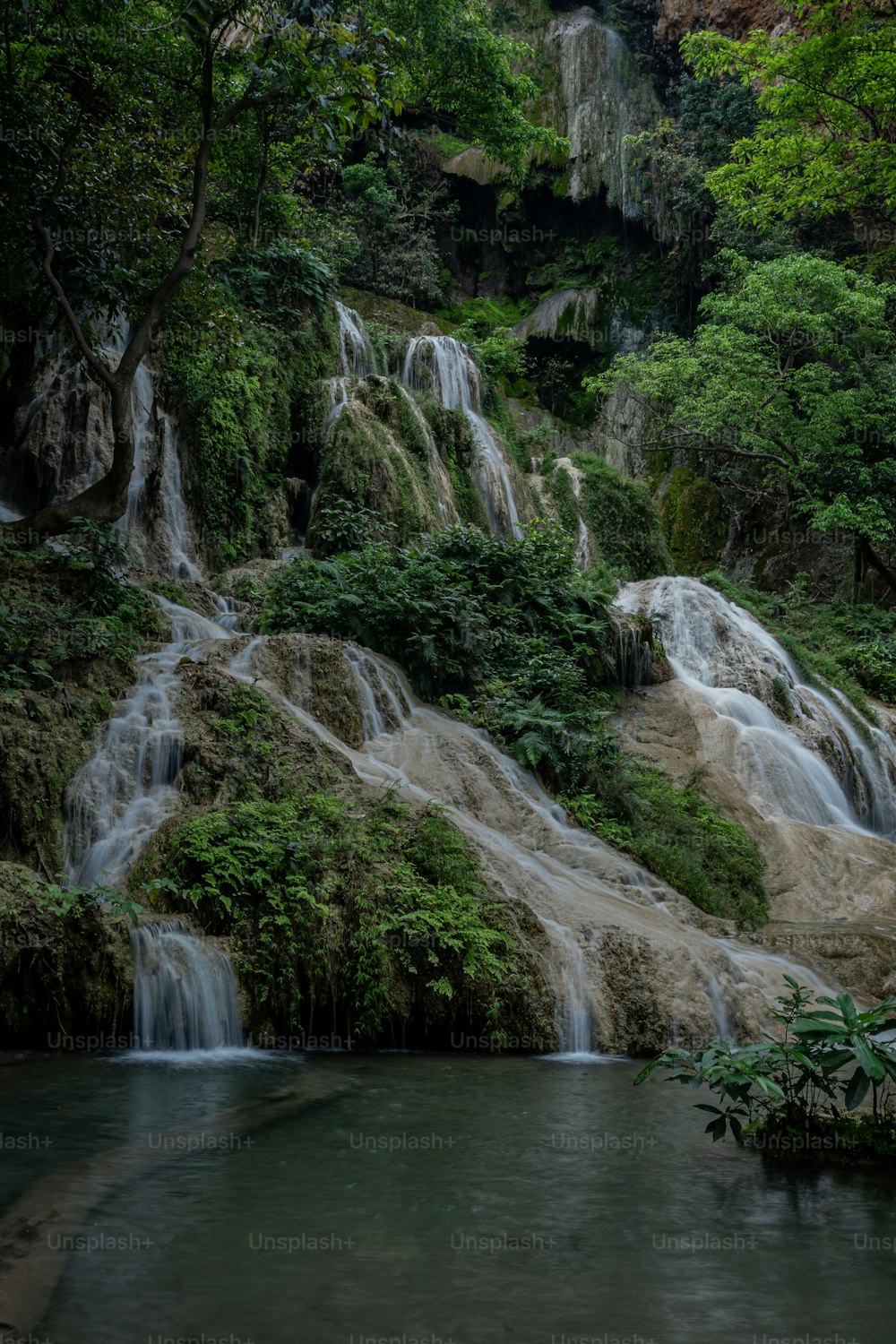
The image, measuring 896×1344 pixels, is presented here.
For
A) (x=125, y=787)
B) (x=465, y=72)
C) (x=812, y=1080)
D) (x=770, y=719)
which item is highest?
(x=465, y=72)

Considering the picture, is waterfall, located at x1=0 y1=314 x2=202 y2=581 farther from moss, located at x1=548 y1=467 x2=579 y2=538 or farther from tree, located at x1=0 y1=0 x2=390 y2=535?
moss, located at x1=548 y1=467 x2=579 y2=538

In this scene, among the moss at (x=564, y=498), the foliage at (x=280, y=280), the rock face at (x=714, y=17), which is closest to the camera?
the foliage at (x=280, y=280)

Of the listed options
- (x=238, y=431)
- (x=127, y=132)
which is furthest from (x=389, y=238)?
(x=127, y=132)

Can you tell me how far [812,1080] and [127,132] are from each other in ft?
44.8

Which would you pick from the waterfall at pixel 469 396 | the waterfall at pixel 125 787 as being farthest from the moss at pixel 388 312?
the waterfall at pixel 125 787

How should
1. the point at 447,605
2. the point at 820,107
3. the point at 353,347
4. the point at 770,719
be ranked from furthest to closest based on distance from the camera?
the point at 353,347 → the point at 770,719 → the point at 447,605 → the point at 820,107

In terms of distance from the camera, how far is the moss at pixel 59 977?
20.2 ft

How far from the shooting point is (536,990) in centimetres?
705

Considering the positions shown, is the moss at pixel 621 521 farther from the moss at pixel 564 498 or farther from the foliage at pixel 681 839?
the foliage at pixel 681 839

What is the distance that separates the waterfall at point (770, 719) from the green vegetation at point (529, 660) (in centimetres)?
194

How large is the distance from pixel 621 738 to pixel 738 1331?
31.2 feet

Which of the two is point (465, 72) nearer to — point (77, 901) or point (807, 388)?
point (807, 388)

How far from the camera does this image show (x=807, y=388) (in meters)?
23.9

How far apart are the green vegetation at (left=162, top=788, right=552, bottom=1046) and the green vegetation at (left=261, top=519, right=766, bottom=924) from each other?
307 centimetres
